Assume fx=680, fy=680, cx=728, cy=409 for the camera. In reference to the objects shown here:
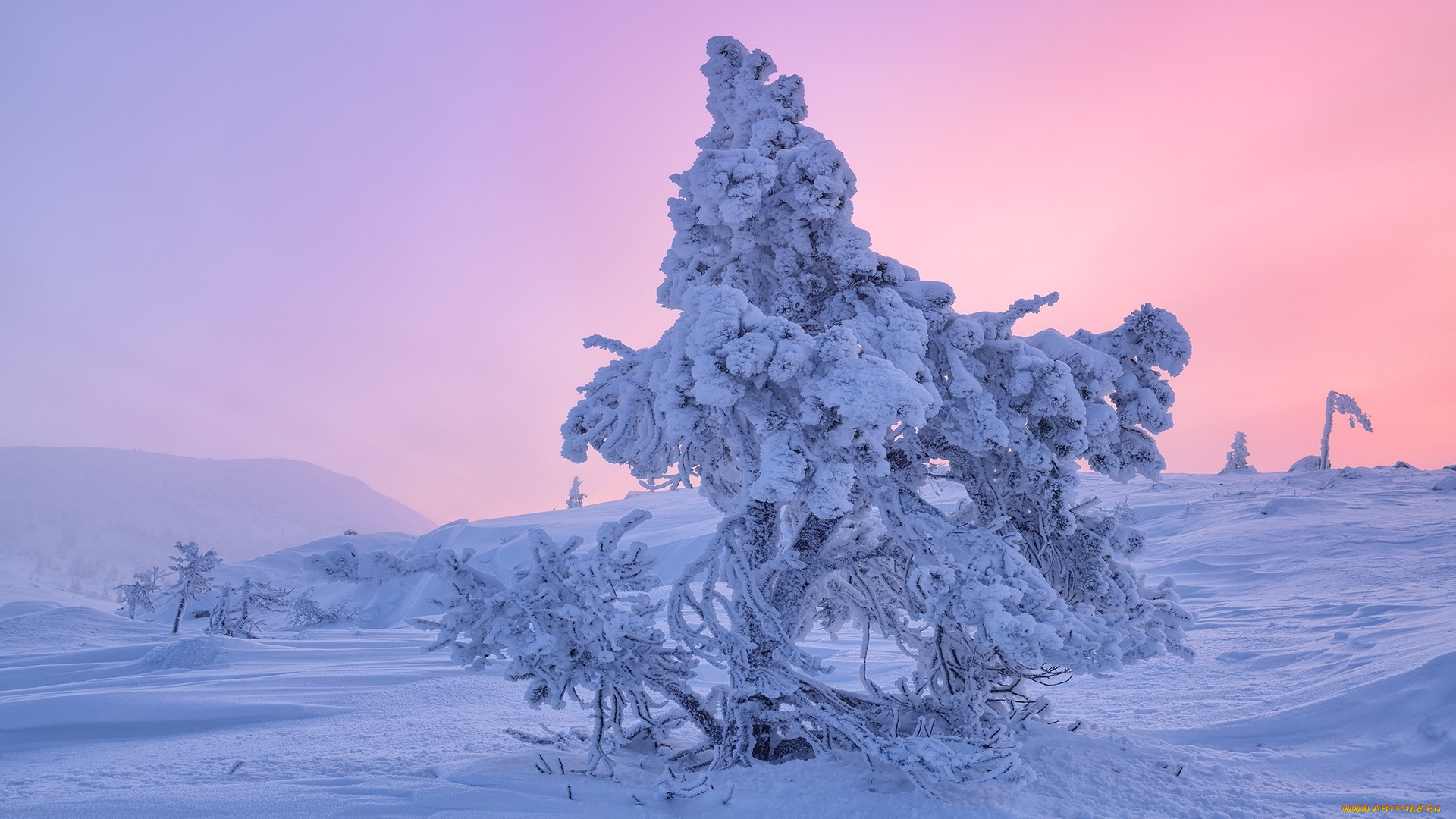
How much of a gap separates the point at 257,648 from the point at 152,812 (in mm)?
8897

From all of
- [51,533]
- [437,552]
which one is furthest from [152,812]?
[51,533]

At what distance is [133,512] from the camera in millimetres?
121125

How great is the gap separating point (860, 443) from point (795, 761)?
2.07 meters

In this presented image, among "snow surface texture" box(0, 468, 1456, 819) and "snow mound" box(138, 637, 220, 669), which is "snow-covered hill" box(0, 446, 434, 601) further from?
"snow surface texture" box(0, 468, 1456, 819)

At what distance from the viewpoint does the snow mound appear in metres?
9.33

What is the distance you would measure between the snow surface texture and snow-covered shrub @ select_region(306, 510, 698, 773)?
65 centimetres

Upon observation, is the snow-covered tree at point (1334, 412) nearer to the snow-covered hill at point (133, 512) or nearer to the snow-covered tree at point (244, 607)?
the snow-covered tree at point (244, 607)

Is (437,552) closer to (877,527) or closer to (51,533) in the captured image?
(877,527)

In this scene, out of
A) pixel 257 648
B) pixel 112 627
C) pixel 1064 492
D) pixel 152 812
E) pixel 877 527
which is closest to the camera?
pixel 152 812

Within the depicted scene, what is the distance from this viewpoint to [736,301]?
384 centimetres

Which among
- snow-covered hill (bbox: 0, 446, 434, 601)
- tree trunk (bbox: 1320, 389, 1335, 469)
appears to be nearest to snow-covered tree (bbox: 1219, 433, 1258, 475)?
tree trunk (bbox: 1320, 389, 1335, 469)

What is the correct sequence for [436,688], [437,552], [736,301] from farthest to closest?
1. [436,688]
2. [437,552]
3. [736,301]

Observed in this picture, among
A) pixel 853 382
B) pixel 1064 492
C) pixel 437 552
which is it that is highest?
pixel 853 382

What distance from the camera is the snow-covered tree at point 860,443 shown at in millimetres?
3740
